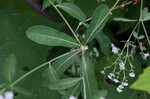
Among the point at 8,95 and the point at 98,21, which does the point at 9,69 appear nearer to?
the point at 8,95

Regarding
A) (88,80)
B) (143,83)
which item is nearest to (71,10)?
(88,80)

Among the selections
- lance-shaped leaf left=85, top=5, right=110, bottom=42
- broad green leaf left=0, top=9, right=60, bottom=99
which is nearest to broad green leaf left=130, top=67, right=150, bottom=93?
lance-shaped leaf left=85, top=5, right=110, bottom=42

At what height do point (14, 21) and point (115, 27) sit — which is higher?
point (115, 27)

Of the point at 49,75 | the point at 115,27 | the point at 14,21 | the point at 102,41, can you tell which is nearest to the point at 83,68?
the point at 49,75

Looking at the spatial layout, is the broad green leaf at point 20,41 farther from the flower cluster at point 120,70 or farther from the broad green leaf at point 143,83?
the broad green leaf at point 143,83

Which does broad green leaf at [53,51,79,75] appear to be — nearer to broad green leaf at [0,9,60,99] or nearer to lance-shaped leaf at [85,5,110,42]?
lance-shaped leaf at [85,5,110,42]

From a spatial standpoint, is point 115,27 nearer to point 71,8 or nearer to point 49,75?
point 71,8
